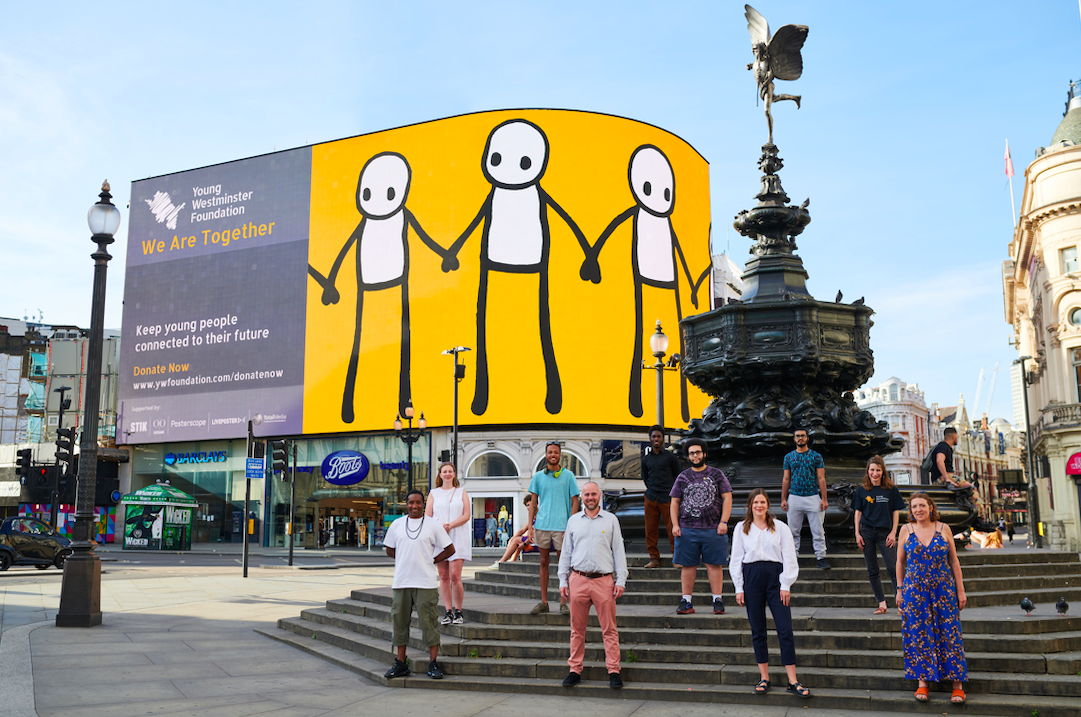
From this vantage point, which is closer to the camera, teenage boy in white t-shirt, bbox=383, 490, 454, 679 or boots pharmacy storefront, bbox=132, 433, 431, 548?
teenage boy in white t-shirt, bbox=383, 490, 454, 679

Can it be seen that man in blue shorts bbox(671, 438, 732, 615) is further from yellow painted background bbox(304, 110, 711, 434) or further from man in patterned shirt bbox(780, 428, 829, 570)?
yellow painted background bbox(304, 110, 711, 434)

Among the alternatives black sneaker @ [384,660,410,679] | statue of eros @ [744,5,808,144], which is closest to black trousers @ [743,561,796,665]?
black sneaker @ [384,660,410,679]

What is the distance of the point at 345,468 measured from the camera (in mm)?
43281

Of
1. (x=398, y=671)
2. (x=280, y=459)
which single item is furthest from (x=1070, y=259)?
(x=398, y=671)

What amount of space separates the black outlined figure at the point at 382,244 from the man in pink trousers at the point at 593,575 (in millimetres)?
34061

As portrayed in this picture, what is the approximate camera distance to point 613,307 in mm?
40625

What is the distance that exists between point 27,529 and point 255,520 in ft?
72.0

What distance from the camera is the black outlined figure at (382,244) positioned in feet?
136

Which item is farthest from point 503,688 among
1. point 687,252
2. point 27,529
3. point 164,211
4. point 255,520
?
point 164,211

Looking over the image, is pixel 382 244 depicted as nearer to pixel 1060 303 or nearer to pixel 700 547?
pixel 1060 303

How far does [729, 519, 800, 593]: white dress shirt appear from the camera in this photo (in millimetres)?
6953

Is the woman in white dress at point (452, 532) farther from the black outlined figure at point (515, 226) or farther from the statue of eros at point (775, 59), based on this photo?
the black outlined figure at point (515, 226)

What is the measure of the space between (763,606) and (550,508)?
2.86m

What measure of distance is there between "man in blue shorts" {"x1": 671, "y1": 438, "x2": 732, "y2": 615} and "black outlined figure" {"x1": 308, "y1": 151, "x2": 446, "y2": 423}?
33.1m
